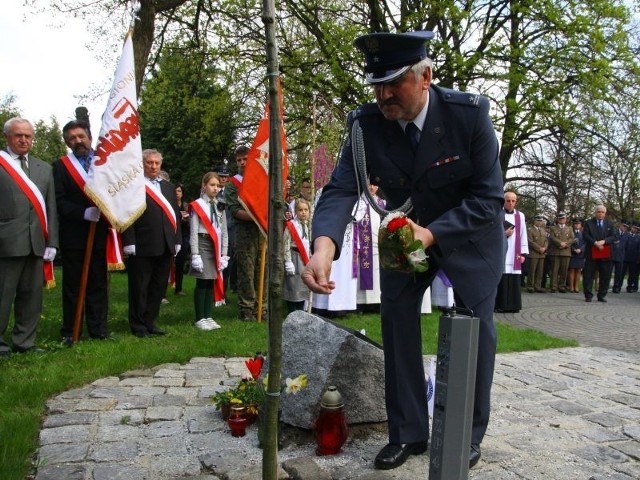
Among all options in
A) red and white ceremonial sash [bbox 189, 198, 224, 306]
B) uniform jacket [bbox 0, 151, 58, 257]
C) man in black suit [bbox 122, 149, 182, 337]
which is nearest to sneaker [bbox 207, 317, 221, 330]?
red and white ceremonial sash [bbox 189, 198, 224, 306]

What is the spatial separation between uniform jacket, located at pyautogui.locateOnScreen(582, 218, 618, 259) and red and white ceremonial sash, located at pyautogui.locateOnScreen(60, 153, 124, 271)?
12.0 m

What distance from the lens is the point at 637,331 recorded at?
358 inches

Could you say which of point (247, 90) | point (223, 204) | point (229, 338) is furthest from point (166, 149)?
point (229, 338)

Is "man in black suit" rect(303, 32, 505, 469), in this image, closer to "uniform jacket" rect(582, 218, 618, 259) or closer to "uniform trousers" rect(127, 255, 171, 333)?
"uniform trousers" rect(127, 255, 171, 333)

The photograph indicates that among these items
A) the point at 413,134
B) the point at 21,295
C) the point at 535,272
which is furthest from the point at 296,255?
the point at 535,272

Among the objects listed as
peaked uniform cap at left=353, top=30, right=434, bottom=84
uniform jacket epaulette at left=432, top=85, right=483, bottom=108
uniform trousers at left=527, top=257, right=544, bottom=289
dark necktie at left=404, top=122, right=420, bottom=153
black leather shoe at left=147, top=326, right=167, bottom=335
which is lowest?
black leather shoe at left=147, top=326, right=167, bottom=335

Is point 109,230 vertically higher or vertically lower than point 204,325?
higher

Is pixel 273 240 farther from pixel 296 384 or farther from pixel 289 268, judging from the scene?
pixel 289 268

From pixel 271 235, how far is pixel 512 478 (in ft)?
5.91

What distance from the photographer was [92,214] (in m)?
6.16

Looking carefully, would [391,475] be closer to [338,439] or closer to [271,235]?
[338,439]

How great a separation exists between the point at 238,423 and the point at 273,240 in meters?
1.64

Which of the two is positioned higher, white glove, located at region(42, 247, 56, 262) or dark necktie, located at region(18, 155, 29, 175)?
dark necktie, located at region(18, 155, 29, 175)

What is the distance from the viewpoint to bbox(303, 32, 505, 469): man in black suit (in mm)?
2795
